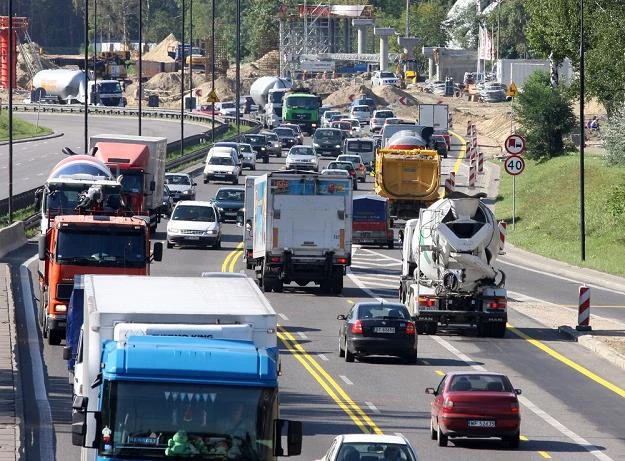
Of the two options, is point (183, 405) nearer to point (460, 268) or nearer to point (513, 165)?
point (460, 268)

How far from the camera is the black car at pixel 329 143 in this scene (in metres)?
101

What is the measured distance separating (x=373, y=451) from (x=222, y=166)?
67.8m

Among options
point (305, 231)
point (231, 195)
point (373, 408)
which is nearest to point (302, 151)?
point (231, 195)

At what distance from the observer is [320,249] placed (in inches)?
1805

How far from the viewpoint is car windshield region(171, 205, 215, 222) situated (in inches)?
2272

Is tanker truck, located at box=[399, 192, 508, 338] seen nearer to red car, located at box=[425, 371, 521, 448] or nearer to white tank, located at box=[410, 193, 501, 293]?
white tank, located at box=[410, 193, 501, 293]

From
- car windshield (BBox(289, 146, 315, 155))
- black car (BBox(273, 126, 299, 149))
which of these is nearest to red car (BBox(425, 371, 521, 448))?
car windshield (BBox(289, 146, 315, 155))

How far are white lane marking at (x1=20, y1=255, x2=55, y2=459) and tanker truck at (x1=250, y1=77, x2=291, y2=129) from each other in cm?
8371

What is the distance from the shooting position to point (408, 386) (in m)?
30.6

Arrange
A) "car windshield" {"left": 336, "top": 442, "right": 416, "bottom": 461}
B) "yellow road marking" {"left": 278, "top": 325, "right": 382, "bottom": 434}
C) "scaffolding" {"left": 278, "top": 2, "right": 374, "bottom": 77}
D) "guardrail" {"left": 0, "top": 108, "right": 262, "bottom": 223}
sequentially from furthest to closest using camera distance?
"scaffolding" {"left": 278, "top": 2, "right": 374, "bottom": 77} → "guardrail" {"left": 0, "top": 108, "right": 262, "bottom": 223} → "yellow road marking" {"left": 278, "top": 325, "right": 382, "bottom": 434} → "car windshield" {"left": 336, "top": 442, "right": 416, "bottom": 461}

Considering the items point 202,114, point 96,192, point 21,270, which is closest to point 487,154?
point 202,114

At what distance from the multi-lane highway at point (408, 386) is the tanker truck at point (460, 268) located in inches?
25.9

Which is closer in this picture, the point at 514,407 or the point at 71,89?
the point at 514,407

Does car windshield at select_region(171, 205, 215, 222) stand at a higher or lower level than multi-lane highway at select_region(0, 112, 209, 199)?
lower
